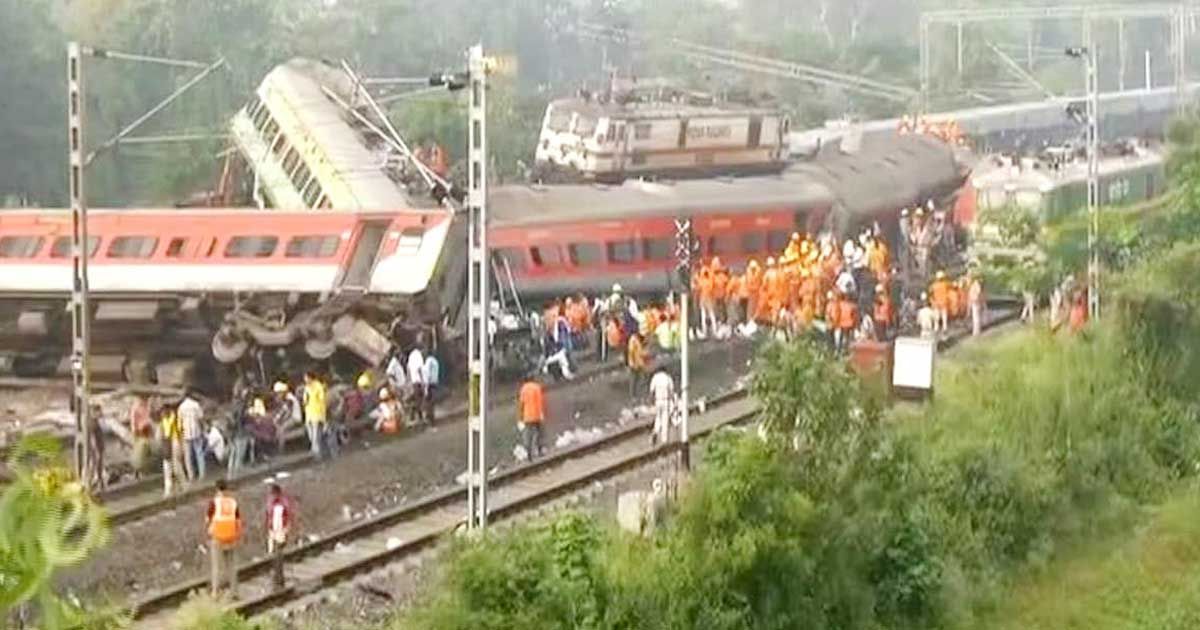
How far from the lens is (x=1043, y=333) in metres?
18.8

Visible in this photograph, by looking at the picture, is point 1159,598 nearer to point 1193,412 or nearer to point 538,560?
point 1193,412

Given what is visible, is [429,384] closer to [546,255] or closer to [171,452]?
[171,452]

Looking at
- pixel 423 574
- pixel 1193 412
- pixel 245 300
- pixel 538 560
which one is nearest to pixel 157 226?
pixel 245 300

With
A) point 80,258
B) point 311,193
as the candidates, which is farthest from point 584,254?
point 80,258

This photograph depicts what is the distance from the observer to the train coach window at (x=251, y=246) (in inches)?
821

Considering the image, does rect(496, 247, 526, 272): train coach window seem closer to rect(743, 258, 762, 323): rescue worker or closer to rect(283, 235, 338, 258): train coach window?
rect(283, 235, 338, 258): train coach window

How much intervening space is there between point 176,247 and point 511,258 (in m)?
3.87

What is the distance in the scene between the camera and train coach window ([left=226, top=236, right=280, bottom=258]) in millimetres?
20859

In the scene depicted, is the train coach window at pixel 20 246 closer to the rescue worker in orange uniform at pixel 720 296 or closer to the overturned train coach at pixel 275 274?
the overturned train coach at pixel 275 274

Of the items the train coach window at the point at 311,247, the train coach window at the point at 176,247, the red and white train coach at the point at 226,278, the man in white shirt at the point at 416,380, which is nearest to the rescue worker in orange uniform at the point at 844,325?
the red and white train coach at the point at 226,278

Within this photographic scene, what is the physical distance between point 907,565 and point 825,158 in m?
17.7

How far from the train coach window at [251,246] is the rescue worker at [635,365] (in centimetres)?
403

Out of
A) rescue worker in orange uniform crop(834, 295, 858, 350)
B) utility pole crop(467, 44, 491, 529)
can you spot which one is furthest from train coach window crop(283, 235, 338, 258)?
utility pole crop(467, 44, 491, 529)

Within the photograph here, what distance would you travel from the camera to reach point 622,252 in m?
24.0
